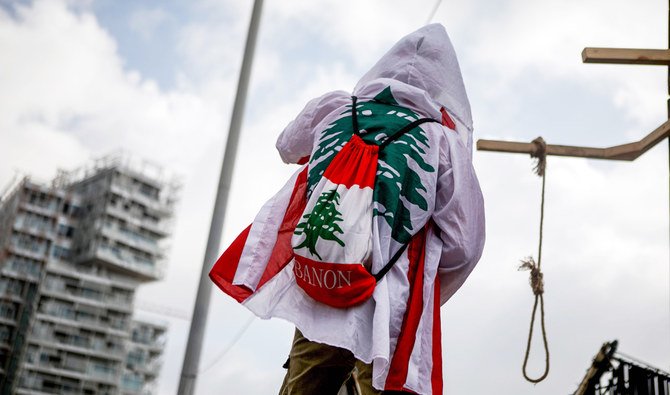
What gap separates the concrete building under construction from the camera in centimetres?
5878

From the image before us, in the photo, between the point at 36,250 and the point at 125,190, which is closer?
the point at 36,250

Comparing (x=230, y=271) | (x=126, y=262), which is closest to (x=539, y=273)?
(x=230, y=271)

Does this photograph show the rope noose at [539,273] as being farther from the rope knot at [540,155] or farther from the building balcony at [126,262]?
the building balcony at [126,262]

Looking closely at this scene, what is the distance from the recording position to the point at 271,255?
1.89 metres

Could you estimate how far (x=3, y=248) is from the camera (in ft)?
195

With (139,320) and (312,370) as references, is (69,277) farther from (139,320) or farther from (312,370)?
(312,370)

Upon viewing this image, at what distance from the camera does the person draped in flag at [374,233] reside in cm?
164

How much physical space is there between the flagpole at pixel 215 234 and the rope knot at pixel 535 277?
2909 mm

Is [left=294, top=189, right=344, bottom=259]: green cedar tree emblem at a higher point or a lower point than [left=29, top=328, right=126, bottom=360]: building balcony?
higher

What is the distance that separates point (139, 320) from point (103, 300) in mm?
9349

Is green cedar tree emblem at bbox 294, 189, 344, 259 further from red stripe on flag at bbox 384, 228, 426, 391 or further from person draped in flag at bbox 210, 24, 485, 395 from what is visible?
red stripe on flag at bbox 384, 228, 426, 391

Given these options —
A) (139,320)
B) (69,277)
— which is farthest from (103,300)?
(139,320)

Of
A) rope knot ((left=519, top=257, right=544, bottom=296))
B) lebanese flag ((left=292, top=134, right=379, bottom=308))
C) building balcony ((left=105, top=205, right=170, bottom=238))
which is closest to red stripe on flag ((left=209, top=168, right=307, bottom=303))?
lebanese flag ((left=292, top=134, right=379, bottom=308))

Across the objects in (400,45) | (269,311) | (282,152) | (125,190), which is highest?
(125,190)
